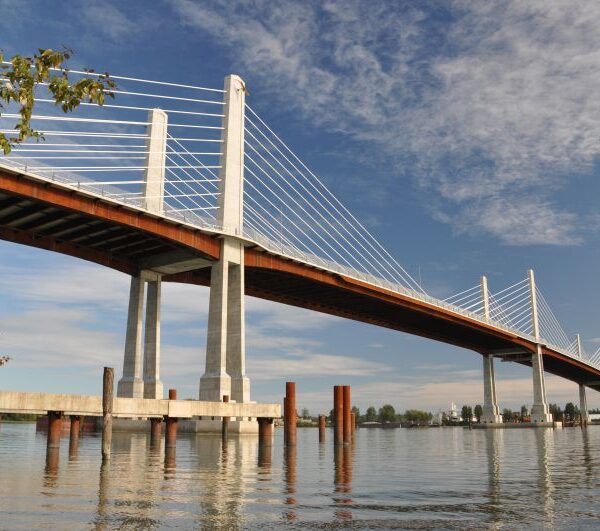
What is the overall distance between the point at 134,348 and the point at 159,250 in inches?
326

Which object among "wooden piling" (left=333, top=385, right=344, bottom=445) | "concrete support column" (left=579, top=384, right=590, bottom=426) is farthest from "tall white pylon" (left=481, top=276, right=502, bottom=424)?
"wooden piling" (left=333, top=385, right=344, bottom=445)

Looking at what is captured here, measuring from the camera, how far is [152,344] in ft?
183

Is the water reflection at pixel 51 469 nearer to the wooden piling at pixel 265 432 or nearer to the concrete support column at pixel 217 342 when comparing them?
the wooden piling at pixel 265 432

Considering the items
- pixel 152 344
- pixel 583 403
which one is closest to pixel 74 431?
pixel 152 344

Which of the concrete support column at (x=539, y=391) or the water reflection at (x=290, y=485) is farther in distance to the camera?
the concrete support column at (x=539, y=391)

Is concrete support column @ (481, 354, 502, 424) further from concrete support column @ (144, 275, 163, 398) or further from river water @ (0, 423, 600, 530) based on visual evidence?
river water @ (0, 423, 600, 530)

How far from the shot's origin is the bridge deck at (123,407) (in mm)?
25312

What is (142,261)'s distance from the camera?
183 ft

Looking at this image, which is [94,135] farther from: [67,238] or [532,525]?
[532,525]

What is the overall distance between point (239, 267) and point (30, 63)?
147 feet

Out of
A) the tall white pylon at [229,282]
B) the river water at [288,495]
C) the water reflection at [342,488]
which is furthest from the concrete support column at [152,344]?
the water reflection at [342,488]

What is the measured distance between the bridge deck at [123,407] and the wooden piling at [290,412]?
89 centimetres

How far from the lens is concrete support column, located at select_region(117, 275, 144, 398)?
2103 inches

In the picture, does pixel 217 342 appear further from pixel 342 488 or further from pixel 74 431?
pixel 342 488
